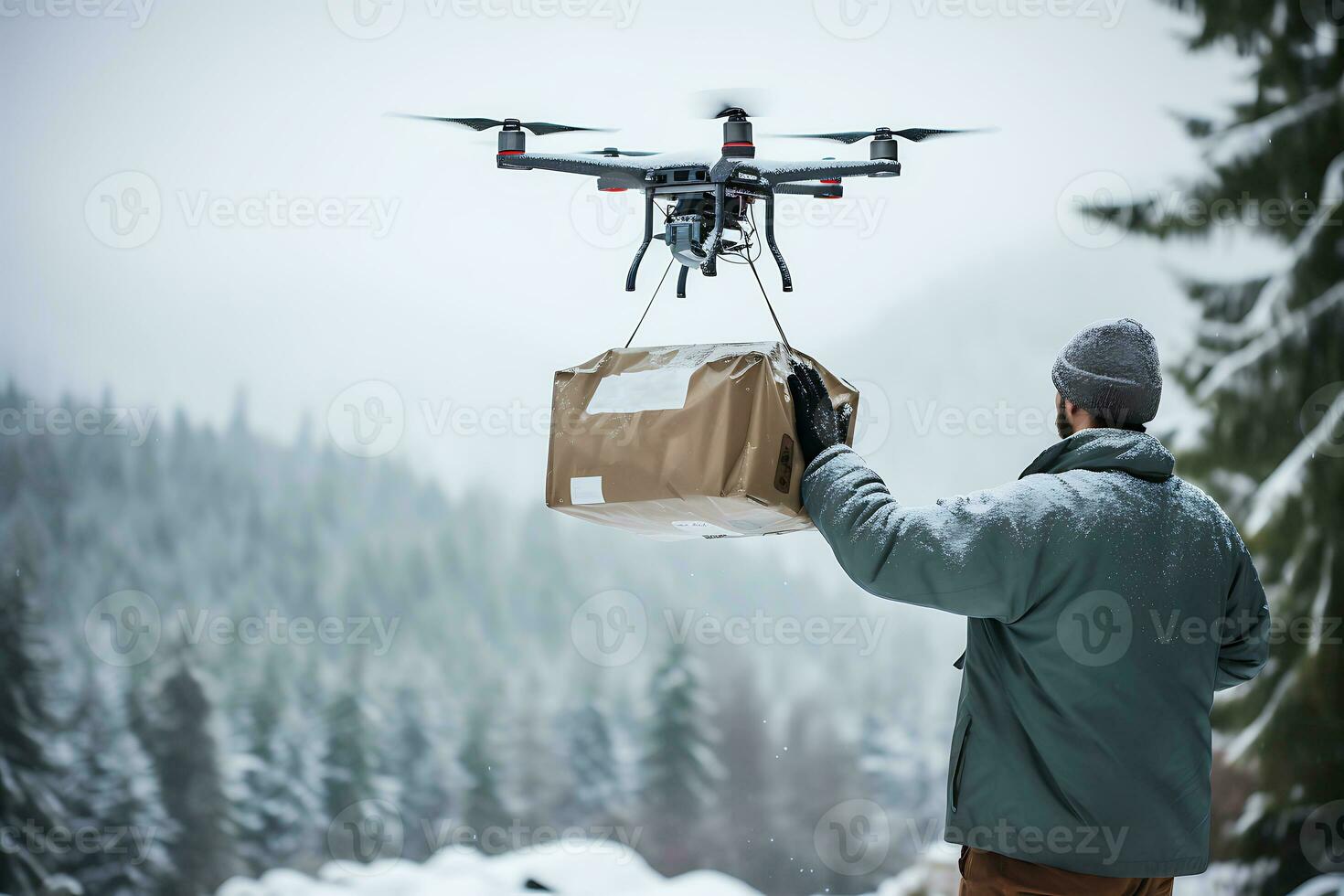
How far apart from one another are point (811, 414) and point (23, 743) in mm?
4079

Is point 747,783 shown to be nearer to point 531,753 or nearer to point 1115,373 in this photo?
point 531,753

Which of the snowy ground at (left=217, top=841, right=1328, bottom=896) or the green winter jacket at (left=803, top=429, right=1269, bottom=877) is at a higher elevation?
the green winter jacket at (left=803, top=429, right=1269, bottom=877)

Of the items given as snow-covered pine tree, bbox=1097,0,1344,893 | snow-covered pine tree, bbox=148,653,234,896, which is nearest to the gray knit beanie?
snow-covered pine tree, bbox=1097,0,1344,893

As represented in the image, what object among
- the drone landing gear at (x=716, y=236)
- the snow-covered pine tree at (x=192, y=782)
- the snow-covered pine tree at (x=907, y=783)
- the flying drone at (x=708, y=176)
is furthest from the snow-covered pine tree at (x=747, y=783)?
the drone landing gear at (x=716, y=236)

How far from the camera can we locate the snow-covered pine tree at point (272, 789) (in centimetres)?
469

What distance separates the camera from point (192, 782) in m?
4.72

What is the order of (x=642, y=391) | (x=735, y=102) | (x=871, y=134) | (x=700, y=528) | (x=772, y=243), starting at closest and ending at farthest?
(x=642, y=391), (x=700, y=528), (x=735, y=102), (x=772, y=243), (x=871, y=134)

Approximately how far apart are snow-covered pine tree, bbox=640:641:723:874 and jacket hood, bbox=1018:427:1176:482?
3070 millimetres

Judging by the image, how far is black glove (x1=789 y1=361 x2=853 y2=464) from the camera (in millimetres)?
1990

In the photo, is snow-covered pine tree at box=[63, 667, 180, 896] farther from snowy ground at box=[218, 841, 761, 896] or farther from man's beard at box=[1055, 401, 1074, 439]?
man's beard at box=[1055, 401, 1074, 439]

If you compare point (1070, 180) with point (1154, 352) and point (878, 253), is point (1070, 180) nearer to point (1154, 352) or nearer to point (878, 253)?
point (878, 253)

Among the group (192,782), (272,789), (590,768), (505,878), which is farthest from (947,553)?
(192,782)

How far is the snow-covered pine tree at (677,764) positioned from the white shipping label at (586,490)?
2.62 meters

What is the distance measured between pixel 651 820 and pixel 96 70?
370 cm
